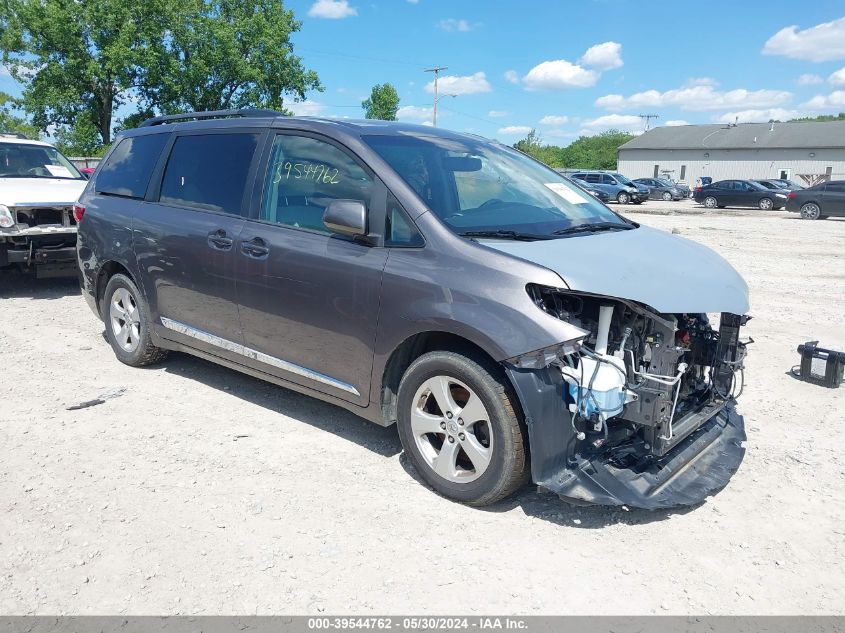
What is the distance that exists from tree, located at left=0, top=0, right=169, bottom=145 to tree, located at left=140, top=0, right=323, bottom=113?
51.0 inches

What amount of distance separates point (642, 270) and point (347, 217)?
5.11 ft

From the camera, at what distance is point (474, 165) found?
440cm

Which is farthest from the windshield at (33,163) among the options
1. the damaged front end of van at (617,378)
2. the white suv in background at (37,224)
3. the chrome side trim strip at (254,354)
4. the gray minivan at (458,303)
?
the damaged front end of van at (617,378)

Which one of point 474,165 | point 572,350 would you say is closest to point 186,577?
point 572,350

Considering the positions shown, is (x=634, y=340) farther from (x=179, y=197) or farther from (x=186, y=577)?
(x=179, y=197)

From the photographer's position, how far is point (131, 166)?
5.64 m

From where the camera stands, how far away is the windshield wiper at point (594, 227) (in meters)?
3.92

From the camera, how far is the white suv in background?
8.09m

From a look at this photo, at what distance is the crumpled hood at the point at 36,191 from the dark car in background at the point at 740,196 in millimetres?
30822

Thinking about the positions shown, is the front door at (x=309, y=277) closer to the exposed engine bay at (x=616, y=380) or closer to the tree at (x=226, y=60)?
the exposed engine bay at (x=616, y=380)

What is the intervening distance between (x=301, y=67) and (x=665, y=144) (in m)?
40.8

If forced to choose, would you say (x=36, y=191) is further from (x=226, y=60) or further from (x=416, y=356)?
(x=226, y=60)
